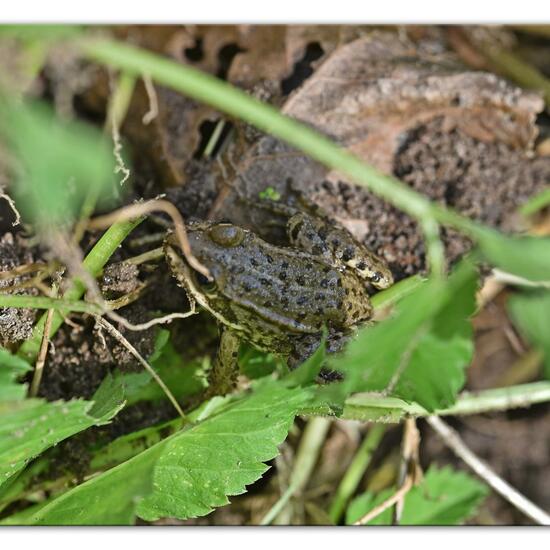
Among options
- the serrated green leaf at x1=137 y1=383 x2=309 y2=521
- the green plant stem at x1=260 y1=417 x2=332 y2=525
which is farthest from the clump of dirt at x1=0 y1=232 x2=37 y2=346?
the green plant stem at x1=260 y1=417 x2=332 y2=525

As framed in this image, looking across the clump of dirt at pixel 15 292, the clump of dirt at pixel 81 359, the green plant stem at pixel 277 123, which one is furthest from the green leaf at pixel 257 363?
the green plant stem at pixel 277 123

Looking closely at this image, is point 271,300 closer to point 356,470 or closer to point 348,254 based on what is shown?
point 348,254

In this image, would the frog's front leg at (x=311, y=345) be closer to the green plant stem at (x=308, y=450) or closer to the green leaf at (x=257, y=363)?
the green leaf at (x=257, y=363)

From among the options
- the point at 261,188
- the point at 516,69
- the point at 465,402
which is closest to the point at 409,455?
the point at 465,402

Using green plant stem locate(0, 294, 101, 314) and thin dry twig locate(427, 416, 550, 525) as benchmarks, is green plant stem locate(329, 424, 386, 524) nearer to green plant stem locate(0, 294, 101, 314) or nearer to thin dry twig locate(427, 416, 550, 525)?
thin dry twig locate(427, 416, 550, 525)
